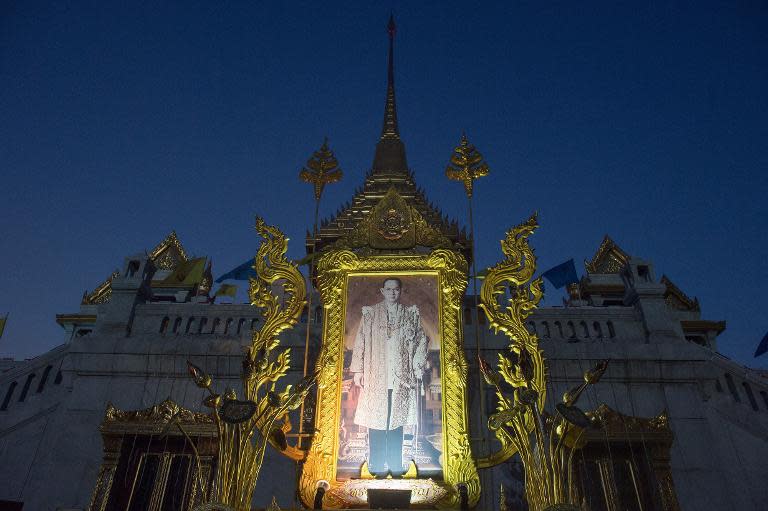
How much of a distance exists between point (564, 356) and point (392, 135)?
7.04 meters

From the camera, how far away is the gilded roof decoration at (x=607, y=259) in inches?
688

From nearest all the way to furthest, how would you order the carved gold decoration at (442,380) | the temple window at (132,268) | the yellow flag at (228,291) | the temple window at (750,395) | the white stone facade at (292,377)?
the carved gold decoration at (442,380)
the white stone facade at (292,377)
the temple window at (750,395)
the temple window at (132,268)
the yellow flag at (228,291)

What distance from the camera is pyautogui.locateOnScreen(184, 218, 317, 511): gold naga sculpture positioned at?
16.3 feet

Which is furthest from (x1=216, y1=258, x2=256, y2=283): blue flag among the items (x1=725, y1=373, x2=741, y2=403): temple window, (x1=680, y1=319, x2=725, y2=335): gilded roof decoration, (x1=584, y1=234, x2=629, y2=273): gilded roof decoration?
(x1=680, y1=319, x2=725, y2=335): gilded roof decoration

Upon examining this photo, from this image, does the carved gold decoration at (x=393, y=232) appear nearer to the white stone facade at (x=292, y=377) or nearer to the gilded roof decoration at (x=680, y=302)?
the white stone facade at (x=292, y=377)

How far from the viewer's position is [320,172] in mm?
7969

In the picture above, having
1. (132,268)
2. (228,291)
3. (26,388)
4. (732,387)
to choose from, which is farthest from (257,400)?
(228,291)

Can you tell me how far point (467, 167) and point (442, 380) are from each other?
3.19 metres

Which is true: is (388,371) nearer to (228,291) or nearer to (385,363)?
(385,363)

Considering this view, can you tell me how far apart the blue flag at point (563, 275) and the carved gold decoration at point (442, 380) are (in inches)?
162

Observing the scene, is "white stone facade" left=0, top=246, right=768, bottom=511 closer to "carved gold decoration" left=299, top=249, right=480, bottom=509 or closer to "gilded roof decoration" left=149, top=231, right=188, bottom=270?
"carved gold decoration" left=299, top=249, right=480, bottom=509

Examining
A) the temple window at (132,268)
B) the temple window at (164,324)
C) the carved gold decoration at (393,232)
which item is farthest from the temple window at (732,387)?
the temple window at (132,268)

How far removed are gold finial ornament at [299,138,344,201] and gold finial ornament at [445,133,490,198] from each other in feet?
5.36

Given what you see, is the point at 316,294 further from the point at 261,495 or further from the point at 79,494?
the point at 79,494
